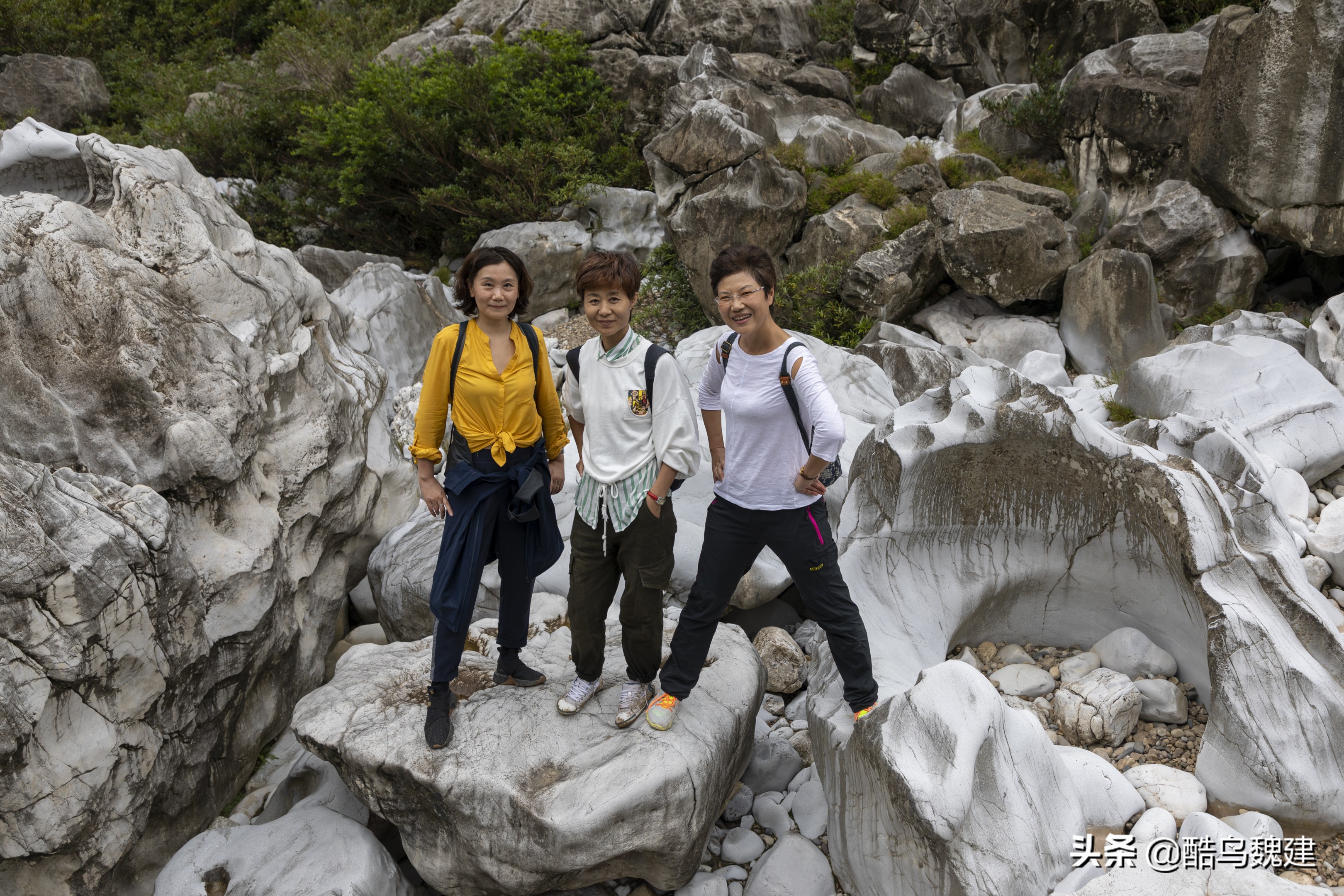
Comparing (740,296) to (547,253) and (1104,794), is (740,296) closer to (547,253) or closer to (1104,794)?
(1104,794)

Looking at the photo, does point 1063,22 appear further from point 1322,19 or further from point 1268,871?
point 1268,871

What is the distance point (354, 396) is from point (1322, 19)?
24.2ft

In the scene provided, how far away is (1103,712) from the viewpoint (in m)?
3.20

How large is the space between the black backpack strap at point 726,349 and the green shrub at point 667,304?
19.2 feet

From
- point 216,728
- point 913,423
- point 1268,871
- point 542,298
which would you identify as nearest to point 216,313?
point 216,728

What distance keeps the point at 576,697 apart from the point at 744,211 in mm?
6266

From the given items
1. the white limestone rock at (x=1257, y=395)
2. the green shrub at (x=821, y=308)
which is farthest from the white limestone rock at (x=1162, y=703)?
the green shrub at (x=821, y=308)

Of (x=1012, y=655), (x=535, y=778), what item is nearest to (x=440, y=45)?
(x=1012, y=655)

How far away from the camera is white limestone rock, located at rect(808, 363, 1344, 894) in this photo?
2.51m

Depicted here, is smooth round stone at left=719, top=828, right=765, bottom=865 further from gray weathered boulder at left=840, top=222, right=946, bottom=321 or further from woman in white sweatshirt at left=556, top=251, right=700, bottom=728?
gray weathered boulder at left=840, top=222, right=946, bottom=321

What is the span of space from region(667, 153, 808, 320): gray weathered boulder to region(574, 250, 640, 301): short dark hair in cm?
584

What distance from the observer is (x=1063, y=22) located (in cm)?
1085

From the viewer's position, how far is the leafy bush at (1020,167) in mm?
8883

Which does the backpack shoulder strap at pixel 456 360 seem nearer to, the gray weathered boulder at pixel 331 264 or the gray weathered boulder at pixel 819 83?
the gray weathered boulder at pixel 331 264
